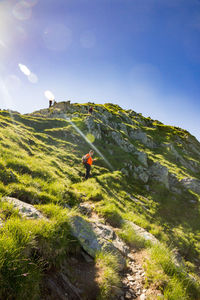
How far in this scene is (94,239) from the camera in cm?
659

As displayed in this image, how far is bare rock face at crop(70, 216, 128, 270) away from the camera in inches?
241

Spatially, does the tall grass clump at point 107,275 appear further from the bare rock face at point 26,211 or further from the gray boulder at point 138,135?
the gray boulder at point 138,135

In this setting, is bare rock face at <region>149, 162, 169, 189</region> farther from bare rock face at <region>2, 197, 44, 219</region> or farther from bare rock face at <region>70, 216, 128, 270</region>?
bare rock face at <region>2, 197, 44, 219</region>

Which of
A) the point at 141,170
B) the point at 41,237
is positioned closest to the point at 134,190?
the point at 141,170

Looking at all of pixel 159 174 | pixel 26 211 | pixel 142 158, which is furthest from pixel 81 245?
pixel 142 158

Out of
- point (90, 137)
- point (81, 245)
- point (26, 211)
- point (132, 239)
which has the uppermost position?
point (90, 137)

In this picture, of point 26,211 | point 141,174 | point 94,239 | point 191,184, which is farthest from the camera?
point 141,174

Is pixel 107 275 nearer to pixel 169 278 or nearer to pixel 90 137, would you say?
pixel 169 278

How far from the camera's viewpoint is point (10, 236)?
401 cm

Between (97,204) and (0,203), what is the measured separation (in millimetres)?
7252

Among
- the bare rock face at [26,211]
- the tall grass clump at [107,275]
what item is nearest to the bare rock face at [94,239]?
Answer: the tall grass clump at [107,275]

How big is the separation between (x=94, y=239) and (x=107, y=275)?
1594mm

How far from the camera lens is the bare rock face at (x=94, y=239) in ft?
20.1

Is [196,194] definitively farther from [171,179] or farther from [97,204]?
[97,204]
